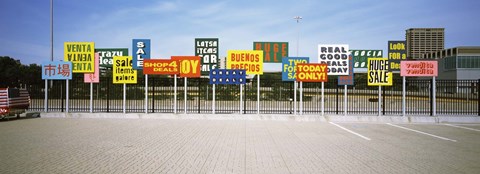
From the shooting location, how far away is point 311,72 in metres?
19.3

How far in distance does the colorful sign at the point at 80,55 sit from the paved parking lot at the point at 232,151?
7.86 meters

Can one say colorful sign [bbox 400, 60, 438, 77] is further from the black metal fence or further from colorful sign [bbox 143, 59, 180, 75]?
colorful sign [bbox 143, 59, 180, 75]

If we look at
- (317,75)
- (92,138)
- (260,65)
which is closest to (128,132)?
(92,138)

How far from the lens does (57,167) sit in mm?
7320

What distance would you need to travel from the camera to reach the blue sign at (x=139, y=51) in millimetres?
19859

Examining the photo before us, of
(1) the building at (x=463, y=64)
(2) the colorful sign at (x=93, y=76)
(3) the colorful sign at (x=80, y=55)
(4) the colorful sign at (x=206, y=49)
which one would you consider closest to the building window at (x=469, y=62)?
(1) the building at (x=463, y=64)

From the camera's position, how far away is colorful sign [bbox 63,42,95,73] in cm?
2041

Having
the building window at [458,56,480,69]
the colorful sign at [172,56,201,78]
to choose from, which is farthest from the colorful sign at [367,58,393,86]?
the building window at [458,56,480,69]

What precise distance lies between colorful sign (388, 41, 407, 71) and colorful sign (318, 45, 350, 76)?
2.80 meters

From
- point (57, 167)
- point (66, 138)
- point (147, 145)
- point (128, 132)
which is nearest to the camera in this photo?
point (57, 167)

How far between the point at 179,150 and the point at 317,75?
12.5 meters

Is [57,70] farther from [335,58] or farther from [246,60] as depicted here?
[335,58]

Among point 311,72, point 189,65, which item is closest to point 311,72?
point 311,72

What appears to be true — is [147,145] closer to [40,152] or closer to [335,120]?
[40,152]
